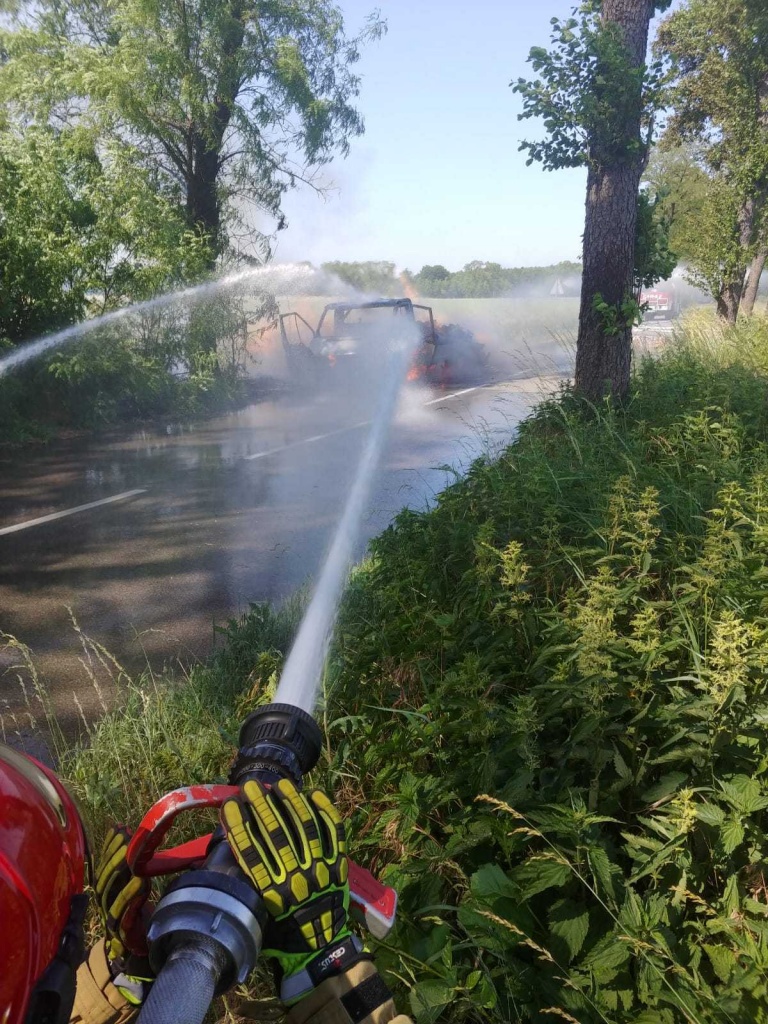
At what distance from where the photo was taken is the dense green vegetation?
2.18m

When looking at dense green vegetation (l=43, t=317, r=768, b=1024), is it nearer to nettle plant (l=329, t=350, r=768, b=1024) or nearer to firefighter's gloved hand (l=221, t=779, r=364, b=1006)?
nettle plant (l=329, t=350, r=768, b=1024)

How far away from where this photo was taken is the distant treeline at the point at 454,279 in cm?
2292

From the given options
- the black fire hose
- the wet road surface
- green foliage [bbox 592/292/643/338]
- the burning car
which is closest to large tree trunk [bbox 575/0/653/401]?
green foliage [bbox 592/292/643/338]

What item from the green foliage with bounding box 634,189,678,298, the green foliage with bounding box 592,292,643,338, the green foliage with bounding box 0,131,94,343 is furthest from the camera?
the green foliage with bounding box 0,131,94,343

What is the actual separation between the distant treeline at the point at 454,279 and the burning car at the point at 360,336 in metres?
1.73

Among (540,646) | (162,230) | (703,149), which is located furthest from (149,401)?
(703,149)

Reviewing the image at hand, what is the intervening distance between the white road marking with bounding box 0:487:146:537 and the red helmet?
682cm

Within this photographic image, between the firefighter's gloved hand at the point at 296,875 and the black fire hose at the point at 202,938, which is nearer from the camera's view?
the black fire hose at the point at 202,938

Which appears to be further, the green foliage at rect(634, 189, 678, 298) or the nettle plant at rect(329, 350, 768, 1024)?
the green foliage at rect(634, 189, 678, 298)

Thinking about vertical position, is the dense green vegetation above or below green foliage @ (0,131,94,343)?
below

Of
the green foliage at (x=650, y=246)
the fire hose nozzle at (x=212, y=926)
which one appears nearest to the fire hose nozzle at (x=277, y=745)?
the fire hose nozzle at (x=212, y=926)

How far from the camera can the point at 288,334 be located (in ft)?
62.5

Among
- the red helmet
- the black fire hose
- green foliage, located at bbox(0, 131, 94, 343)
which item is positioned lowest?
the black fire hose

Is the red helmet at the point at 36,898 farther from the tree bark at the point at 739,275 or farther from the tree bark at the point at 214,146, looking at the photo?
the tree bark at the point at 214,146
